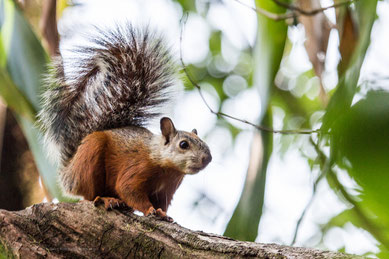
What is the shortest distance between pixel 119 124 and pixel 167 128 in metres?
0.34

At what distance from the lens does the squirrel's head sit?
2.22 metres

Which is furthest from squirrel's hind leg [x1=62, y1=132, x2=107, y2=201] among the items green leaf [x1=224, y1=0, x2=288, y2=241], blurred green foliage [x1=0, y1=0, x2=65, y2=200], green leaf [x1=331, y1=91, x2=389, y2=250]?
green leaf [x1=331, y1=91, x2=389, y2=250]

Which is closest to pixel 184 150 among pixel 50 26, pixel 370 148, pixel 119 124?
pixel 119 124

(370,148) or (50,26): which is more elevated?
(50,26)

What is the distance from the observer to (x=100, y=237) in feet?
5.24

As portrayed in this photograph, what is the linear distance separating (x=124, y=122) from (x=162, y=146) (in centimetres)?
36

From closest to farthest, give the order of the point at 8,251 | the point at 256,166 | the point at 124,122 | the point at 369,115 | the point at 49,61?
the point at 369,115, the point at 8,251, the point at 256,166, the point at 49,61, the point at 124,122

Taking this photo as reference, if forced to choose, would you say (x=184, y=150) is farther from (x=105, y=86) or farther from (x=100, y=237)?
(x=100, y=237)

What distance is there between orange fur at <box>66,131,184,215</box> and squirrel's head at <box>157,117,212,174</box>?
2.6 inches

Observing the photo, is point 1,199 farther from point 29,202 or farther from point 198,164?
point 198,164

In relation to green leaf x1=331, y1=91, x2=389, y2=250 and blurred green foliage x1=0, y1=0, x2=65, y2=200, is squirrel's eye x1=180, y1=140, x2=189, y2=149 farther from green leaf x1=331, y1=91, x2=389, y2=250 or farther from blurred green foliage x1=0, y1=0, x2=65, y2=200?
green leaf x1=331, y1=91, x2=389, y2=250

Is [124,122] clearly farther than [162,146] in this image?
Yes

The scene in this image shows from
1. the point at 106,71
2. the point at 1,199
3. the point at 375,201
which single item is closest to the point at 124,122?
the point at 106,71

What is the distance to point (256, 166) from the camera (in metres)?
1.56
